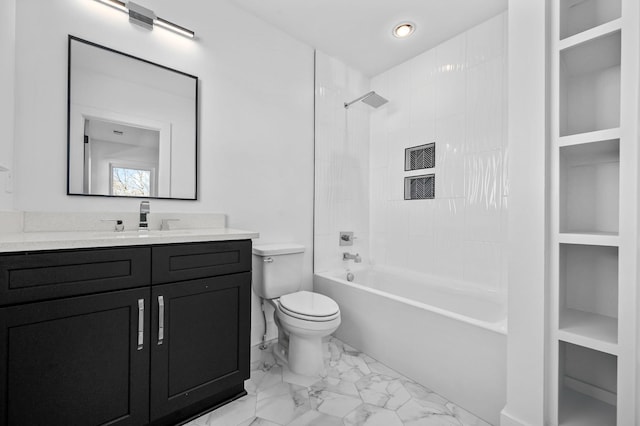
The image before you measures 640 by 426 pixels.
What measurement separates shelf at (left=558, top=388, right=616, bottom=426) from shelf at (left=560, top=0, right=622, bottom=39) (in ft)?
5.22

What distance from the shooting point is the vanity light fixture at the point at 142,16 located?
1.59 m

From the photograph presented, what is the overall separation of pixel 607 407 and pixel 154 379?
199 centimetres

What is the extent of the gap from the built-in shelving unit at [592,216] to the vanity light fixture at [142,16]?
203 cm

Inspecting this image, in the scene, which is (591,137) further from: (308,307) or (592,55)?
(308,307)

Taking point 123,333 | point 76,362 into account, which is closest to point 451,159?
point 123,333

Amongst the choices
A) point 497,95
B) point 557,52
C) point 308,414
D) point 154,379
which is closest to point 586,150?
point 557,52

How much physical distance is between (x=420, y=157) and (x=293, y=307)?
1.73m

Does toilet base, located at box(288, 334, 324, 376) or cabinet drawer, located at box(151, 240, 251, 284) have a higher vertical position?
cabinet drawer, located at box(151, 240, 251, 284)

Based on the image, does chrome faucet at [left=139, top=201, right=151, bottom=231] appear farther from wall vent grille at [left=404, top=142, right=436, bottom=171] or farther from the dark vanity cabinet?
wall vent grille at [left=404, top=142, right=436, bottom=171]

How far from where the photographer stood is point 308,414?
4.76ft

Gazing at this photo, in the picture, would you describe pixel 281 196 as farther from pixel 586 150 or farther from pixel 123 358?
pixel 586 150

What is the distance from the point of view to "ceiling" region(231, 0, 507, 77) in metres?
2.00

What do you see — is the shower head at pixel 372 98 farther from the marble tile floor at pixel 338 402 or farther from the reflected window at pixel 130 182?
the marble tile floor at pixel 338 402

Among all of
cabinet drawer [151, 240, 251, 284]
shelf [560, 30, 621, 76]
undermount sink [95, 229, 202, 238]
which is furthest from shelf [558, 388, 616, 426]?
undermount sink [95, 229, 202, 238]
